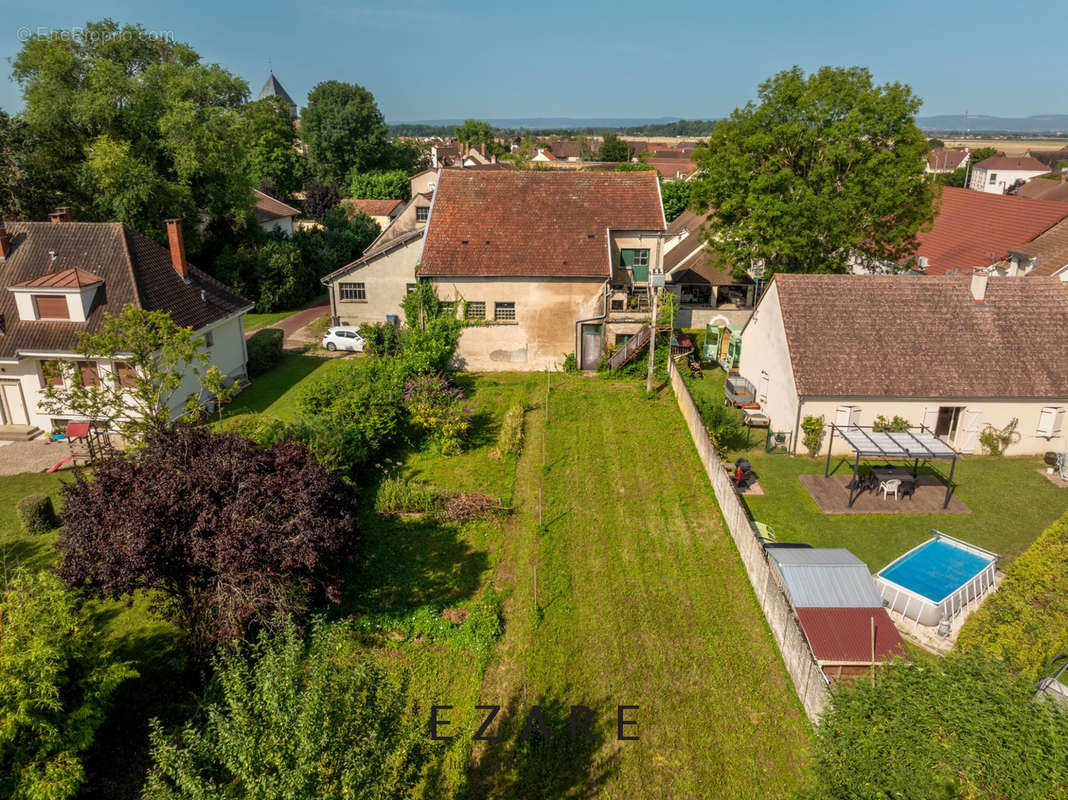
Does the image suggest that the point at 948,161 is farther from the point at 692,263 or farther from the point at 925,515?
the point at 925,515

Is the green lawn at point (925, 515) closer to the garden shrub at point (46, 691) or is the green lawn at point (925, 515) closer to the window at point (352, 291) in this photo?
the garden shrub at point (46, 691)

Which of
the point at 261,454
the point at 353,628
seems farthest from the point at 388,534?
the point at 261,454

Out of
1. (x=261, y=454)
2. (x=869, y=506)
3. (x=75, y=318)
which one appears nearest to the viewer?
(x=261, y=454)

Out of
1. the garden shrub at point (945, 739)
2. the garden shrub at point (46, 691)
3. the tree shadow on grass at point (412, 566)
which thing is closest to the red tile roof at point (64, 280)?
the tree shadow on grass at point (412, 566)

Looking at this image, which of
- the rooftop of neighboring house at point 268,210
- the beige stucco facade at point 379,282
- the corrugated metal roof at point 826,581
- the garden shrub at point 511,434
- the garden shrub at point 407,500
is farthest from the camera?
the rooftop of neighboring house at point 268,210

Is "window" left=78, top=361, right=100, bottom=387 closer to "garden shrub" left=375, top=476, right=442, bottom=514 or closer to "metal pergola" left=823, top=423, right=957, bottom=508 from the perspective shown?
"garden shrub" left=375, top=476, right=442, bottom=514

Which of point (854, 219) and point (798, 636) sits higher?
point (854, 219)

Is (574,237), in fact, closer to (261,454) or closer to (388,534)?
(388,534)
